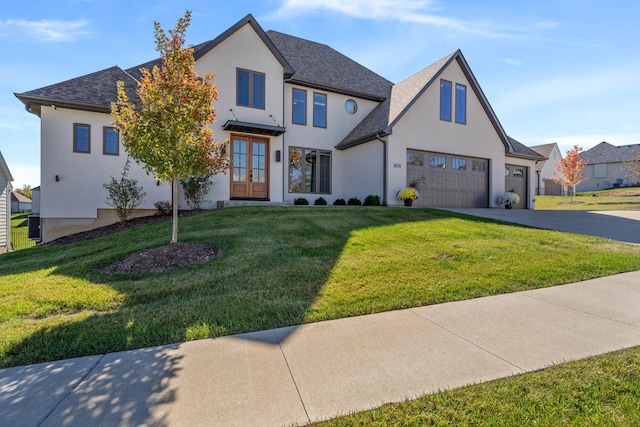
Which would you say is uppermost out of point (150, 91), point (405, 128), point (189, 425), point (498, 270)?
point (405, 128)

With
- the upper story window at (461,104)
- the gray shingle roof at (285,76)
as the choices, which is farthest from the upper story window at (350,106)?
the upper story window at (461,104)

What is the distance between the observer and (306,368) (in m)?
2.79

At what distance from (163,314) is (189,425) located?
215 cm

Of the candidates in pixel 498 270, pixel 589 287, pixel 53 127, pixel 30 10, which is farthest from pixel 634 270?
pixel 53 127

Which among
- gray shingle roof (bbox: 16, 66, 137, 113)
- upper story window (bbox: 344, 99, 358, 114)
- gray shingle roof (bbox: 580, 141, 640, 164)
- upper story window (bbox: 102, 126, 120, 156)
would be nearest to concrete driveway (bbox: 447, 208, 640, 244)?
upper story window (bbox: 344, 99, 358, 114)

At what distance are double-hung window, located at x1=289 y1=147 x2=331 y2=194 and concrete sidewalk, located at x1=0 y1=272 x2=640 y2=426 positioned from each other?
11.9m

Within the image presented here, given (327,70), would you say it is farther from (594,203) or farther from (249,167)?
(594,203)

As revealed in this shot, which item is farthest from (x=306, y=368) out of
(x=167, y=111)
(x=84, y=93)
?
(x=84, y=93)

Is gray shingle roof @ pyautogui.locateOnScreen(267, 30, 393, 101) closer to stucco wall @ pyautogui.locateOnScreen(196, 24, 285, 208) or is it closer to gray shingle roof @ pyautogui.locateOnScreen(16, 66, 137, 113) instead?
stucco wall @ pyautogui.locateOnScreen(196, 24, 285, 208)

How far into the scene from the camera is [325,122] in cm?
1617

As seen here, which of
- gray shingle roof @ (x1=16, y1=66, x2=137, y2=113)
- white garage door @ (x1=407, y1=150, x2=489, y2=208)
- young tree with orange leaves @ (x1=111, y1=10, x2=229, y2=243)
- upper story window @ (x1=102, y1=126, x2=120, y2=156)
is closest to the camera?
young tree with orange leaves @ (x1=111, y1=10, x2=229, y2=243)

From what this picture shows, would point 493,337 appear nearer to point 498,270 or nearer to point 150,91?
point 498,270

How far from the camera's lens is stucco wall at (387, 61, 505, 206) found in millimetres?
14250

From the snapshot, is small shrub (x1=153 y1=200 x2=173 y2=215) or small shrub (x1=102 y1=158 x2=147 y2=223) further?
small shrub (x1=153 y1=200 x2=173 y2=215)
